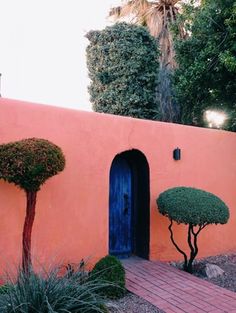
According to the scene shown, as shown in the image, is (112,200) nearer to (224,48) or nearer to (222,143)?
(222,143)

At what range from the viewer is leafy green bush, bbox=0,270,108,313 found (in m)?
3.05

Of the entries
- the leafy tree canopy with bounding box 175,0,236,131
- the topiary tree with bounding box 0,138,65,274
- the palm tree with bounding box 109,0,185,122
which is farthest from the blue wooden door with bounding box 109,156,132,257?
the palm tree with bounding box 109,0,185,122

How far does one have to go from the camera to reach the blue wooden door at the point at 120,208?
6.18 metres

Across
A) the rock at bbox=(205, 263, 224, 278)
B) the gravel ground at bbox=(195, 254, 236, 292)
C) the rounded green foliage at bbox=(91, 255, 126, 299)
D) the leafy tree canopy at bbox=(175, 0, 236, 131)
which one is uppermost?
the leafy tree canopy at bbox=(175, 0, 236, 131)

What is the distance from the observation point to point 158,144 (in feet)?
20.6

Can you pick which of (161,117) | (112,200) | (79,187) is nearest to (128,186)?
(112,200)

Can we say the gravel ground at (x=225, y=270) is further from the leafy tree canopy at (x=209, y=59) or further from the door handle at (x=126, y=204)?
the leafy tree canopy at (x=209, y=59)

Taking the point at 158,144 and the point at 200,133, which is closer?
the point at 158,144

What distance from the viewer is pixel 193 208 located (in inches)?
204

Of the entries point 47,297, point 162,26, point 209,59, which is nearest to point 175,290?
point 47,297

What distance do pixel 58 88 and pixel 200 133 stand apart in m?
7.99

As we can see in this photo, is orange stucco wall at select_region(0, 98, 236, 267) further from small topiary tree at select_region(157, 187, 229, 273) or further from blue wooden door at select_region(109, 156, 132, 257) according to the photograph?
small topiary tree at select_region(157, 187, 229, 273)

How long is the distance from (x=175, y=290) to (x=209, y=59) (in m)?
5.80

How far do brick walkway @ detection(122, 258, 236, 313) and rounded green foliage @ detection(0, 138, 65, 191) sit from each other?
81.2 inches
